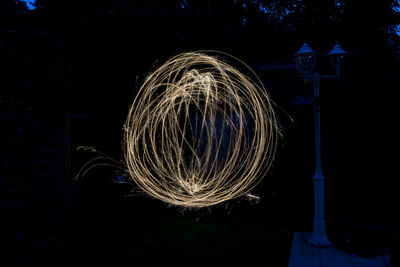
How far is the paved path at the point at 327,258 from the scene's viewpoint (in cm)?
502

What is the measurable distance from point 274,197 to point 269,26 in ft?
21.8

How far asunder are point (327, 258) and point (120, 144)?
15.9 ft

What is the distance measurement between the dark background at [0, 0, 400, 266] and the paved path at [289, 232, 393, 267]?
0.49 feet

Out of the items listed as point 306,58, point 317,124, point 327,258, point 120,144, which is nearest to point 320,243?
point 327,258

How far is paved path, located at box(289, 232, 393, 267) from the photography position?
5020 mm

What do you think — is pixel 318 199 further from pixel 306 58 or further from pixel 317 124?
pixel 306 58

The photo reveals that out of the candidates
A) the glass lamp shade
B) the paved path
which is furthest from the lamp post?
the paved path

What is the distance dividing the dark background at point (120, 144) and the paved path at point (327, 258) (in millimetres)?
150

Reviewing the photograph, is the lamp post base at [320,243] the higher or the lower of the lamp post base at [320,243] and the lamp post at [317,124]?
the lower

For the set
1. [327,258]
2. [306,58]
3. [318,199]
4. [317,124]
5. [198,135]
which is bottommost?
[327,258]

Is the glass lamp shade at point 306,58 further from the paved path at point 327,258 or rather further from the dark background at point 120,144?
the paved path at point 327,258

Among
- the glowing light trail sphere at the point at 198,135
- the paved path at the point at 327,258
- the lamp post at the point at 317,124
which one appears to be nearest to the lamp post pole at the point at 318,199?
the lamp post at the point at 317,124

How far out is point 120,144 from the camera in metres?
8.16

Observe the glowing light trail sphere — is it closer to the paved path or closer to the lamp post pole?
the lamp post pole
